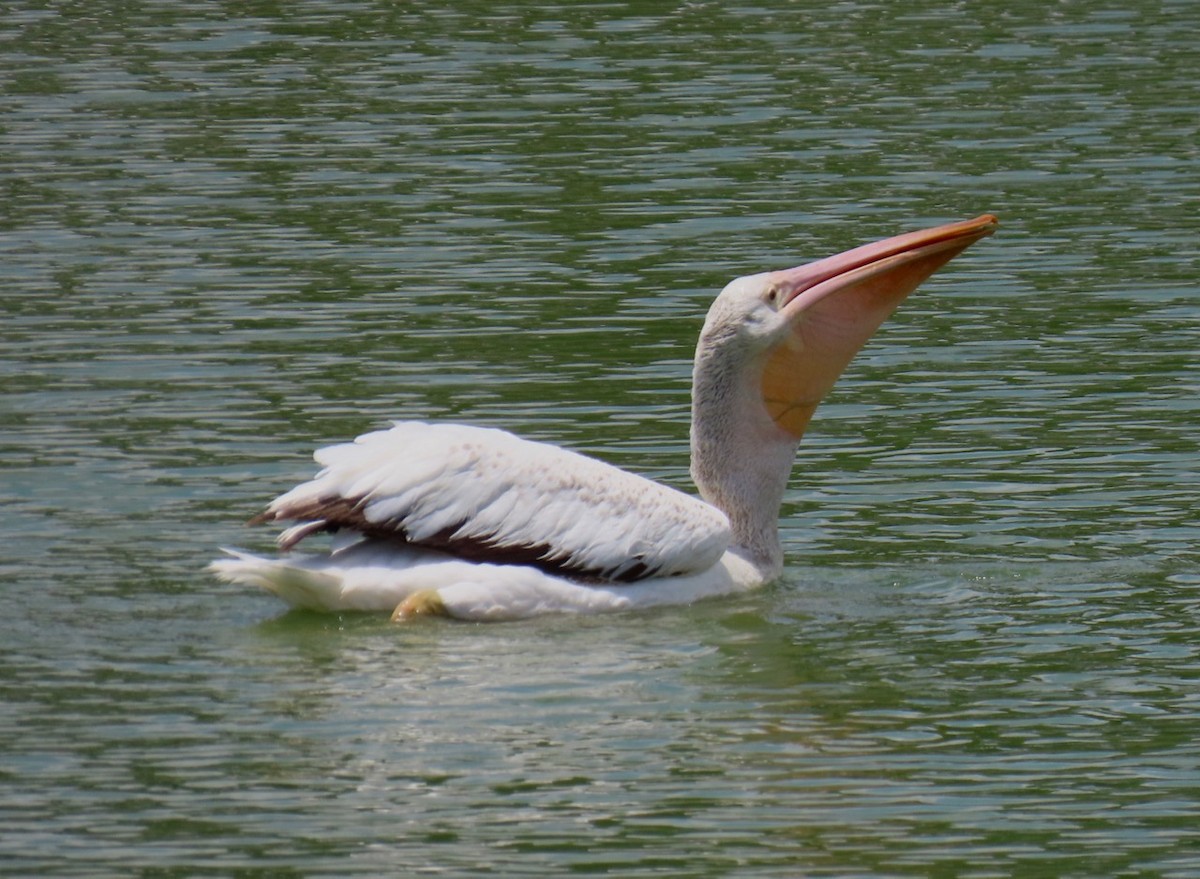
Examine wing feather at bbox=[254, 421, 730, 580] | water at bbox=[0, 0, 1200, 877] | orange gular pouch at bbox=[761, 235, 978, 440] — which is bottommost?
water at bbox=[0, 0, 1200, 877]

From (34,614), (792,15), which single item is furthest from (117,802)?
(792,15)

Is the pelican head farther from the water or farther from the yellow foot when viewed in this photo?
the yellow foot

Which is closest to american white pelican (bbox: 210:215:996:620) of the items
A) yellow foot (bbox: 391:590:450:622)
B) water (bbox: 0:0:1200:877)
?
yellow foot (bbox: 391:590:450:622)

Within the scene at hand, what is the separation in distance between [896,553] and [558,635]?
1.33 m

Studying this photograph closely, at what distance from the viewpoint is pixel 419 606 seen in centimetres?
789

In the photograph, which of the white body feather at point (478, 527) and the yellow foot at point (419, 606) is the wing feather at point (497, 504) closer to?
the white body feather at point (478, 527)

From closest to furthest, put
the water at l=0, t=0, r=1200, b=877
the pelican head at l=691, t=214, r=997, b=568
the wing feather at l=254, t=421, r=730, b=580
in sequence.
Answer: the water at l=0, t=0, r=1200, b=877
the wing feather at l=254, t=421, r=730, b=580
the pelican head at l=691, t=214, r=997, b=568

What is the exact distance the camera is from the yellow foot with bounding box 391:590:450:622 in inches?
311

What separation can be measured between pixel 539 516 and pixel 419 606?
442 millimetres

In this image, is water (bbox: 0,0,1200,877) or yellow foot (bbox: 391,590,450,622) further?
yellow foot (bbox: 391,590,450,622)

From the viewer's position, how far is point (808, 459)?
9.90 metres

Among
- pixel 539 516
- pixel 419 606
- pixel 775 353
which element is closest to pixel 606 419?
pixel 775 353

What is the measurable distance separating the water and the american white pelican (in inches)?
5.8

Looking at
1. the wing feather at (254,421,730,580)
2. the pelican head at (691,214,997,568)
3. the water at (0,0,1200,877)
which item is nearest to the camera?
the water at (0,0,1200,877)
